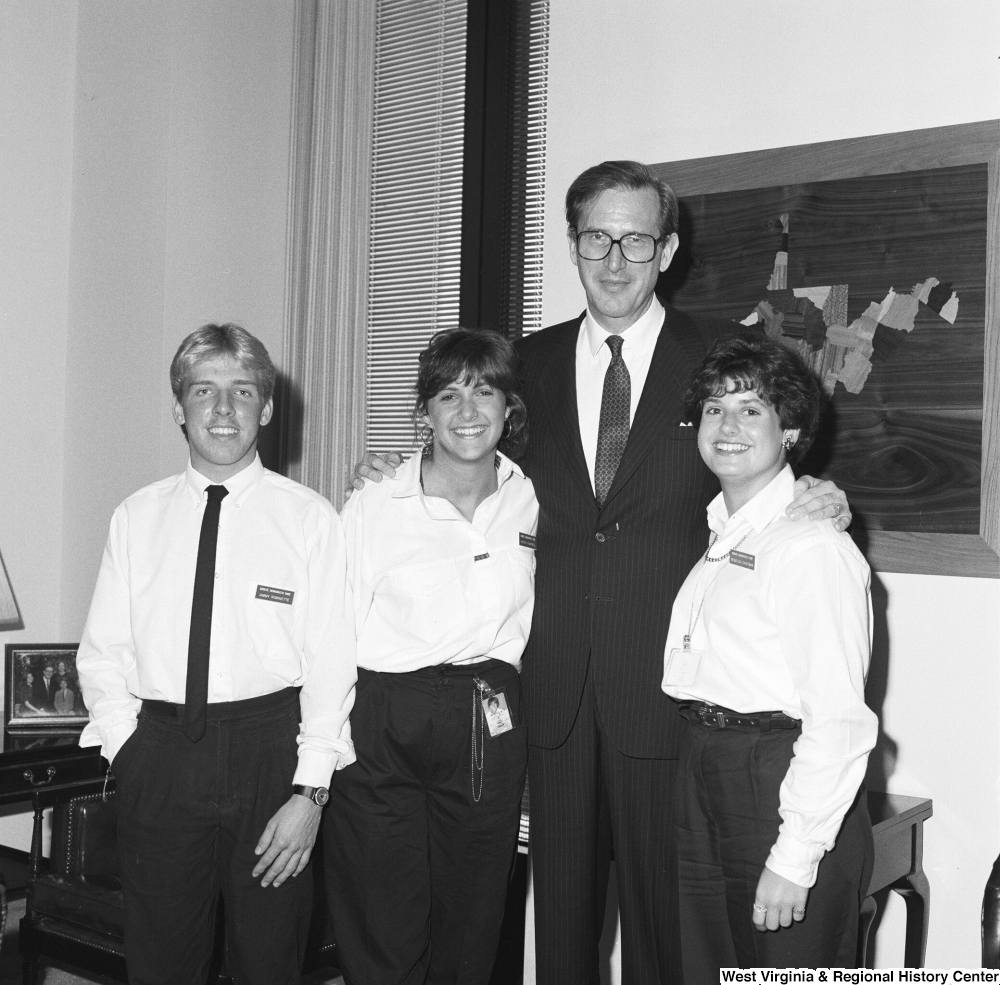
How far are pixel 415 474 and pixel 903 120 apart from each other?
4.69ft

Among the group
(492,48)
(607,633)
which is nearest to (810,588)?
(607,633)

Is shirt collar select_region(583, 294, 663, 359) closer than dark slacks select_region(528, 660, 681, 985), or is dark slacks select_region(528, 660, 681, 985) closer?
dark slacks select_region(528, 660, 681, 985)

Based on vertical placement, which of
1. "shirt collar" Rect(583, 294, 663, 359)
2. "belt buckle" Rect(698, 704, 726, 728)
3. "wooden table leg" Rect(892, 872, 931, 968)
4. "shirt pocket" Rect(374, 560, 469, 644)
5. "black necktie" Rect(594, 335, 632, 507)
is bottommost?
"wooden table leg" Rect(892, 872, 931, 968)

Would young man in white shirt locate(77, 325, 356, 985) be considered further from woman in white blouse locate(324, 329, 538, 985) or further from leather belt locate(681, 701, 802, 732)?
leather belt locate(681, 701, 802, 732)

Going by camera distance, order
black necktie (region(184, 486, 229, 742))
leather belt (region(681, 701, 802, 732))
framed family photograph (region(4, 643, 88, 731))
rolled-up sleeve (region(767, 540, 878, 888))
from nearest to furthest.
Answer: rolled-up sleeve (region(767, 540, 878, 888)) → leather belt (region(681, 701, 802, 732)) → black necktie (region(184, 486, 229, 742)) → framed family photograph (region(4, 643, 88, 731))

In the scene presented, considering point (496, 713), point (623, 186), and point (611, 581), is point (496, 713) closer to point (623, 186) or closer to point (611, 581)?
point (611, 581)

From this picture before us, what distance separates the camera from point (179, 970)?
215cm

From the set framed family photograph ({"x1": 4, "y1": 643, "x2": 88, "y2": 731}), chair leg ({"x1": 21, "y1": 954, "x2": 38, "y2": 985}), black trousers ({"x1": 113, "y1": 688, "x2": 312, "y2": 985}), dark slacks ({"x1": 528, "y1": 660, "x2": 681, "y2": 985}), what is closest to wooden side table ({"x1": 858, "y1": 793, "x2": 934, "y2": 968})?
dark slacks ({"x1": 528, "y1": 660, "x2": 681, "y2": 985})

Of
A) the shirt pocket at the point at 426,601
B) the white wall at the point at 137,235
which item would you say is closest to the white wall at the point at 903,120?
the shirt pocket at the point at 426,601

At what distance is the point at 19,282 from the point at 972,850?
11.4 ft

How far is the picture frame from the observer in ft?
8.11

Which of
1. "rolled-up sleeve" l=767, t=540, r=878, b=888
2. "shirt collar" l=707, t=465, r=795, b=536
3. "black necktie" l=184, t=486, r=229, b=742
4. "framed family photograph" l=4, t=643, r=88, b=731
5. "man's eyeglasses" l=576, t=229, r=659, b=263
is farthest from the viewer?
"framed family photograph" l=4, t=643, r=88, b=731

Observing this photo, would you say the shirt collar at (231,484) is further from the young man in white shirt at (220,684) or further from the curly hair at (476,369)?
the curly hair at (476,369)

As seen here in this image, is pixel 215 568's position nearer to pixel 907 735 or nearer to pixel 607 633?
pixel 607 633
